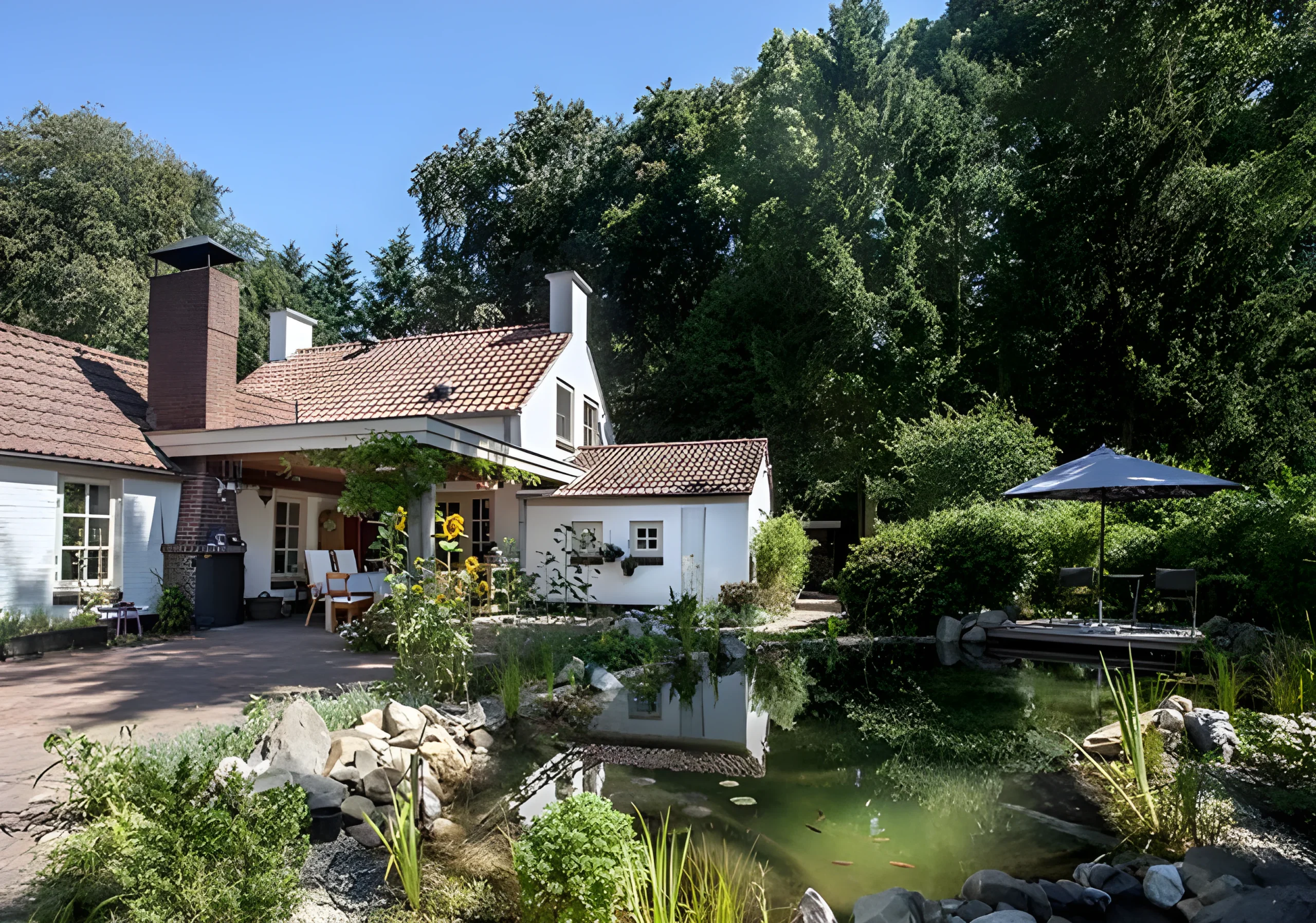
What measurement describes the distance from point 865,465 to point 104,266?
2445 centimetres

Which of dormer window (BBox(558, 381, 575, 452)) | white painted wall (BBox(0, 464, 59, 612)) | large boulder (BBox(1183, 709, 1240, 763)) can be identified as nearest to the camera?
large boulder (BBox(1183, 709, 1240, 763))

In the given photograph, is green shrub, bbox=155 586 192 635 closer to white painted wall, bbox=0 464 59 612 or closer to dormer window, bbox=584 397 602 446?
white painted wall, bbox=0 464 59 612

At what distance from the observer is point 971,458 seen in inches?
667

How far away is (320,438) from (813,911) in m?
10.1

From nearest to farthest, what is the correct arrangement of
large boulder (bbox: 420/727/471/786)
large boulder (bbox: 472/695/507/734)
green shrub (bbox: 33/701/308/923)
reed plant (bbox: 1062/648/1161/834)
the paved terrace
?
green shrub (bbox: 33/701/308/923)
reed plant (bbox: 1062/648/1161/834)
the paved terrace
large boulder (bbox: 420/727/471/786)
large boulder (bbox: 472/695/507/734)

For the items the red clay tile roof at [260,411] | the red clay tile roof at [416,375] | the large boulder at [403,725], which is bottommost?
the large boulder at [403,725]

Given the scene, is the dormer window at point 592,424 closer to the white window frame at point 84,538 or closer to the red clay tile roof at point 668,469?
the red clay tile roof at point 668,469

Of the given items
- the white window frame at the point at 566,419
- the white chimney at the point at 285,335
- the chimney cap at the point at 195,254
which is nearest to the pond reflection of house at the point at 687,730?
the white window frame at the point at 566,419

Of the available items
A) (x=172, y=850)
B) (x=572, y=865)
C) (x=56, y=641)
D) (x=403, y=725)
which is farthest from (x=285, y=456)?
(x=572, y=865)

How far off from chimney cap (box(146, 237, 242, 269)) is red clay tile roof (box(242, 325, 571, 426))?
3729 mm

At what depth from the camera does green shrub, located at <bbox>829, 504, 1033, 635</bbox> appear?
12.8 meters

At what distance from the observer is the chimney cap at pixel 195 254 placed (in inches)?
511

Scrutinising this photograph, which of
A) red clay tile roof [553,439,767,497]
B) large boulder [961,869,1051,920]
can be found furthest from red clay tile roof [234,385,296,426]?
large boulder [961,869,1051,920]

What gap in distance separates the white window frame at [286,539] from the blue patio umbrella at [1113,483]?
40.7ft
